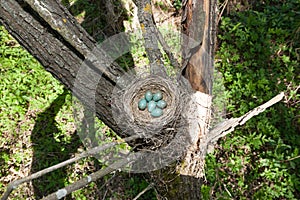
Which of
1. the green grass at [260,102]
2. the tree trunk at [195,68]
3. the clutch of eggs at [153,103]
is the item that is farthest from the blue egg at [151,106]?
the green grass at [260,102]

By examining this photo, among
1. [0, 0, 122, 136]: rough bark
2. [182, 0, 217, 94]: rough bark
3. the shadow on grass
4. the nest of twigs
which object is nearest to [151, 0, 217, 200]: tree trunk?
[182, 0, 217, 94]: rough bark

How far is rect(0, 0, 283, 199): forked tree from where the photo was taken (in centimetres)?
208

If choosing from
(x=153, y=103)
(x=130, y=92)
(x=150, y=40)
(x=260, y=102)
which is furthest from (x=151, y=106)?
(x=260, y=102)

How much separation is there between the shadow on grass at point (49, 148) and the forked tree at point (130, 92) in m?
1.86

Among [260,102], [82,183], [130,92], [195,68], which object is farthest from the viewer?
[260,102]

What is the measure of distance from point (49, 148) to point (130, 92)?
225cm

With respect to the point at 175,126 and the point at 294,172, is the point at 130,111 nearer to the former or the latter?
the point at 175,126

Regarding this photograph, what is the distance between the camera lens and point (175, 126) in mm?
2098

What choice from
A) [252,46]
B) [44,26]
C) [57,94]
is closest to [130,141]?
[44,26]

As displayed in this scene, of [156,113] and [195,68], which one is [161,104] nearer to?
[156,113]

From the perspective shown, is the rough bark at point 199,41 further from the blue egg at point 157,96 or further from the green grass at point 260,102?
the green grass at point 260,102

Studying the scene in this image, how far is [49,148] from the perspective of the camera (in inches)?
164

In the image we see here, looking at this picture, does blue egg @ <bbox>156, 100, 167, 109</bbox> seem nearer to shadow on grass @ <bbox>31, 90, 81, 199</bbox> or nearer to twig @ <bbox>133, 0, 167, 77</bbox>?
twig @ <bbox>133, 0, 167, 77</bbox>

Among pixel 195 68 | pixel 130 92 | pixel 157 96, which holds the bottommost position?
pixel 195 68
